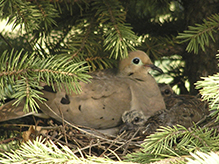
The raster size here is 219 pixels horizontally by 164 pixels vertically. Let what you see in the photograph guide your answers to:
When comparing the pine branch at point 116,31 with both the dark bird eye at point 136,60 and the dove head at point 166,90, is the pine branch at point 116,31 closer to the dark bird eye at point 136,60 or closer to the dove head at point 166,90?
the dark bird eye at point 136,60

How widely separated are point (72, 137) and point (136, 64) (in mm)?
715

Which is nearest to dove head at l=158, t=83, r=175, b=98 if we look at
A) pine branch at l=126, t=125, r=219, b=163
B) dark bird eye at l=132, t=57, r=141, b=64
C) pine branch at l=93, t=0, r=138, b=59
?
dark bird eye at l=132, t=57, r=141, b=64

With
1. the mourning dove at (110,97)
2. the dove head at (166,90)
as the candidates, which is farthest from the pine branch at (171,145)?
the dove head at (166,90)

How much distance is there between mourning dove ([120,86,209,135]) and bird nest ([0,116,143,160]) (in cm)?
9

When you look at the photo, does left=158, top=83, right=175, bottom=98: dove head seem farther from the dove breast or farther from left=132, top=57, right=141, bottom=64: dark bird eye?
left=132, top=57, right=141, bottom=64: dark bird eye

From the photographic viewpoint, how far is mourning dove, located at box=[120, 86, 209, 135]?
164 cm

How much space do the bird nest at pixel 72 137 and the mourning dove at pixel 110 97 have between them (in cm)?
8

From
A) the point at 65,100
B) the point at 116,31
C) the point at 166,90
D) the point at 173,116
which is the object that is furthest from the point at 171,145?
the point at 166,90

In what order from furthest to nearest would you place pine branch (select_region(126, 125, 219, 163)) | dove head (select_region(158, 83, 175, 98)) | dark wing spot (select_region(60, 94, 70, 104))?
dove head (select_region(158, 83, 175, 98)) → dark wing spot (select_region(60, 94, 70, 104)) → pine branch (select_region(126, 125, 219, 163))

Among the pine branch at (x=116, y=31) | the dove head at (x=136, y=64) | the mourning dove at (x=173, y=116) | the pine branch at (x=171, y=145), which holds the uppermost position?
the pine branch at (x=116, y=31)

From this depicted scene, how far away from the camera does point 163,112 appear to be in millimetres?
1832

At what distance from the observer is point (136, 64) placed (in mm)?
1882

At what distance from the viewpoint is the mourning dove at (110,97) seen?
1.48 metres

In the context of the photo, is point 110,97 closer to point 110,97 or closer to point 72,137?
point 110,97
